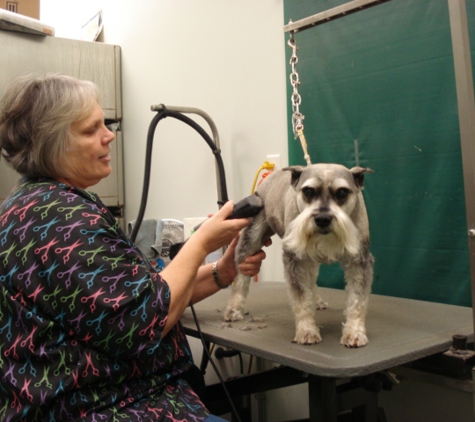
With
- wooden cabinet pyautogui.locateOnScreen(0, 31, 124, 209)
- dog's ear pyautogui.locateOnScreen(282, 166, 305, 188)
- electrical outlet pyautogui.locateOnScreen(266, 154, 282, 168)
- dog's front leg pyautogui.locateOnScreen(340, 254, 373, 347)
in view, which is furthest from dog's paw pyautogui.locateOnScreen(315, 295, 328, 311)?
wooden cabinet pyautogui.locateOnScreen(0, 31, 124, 209)

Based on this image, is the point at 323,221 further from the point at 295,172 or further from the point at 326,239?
the point at 295,172

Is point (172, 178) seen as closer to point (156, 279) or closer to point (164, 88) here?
point (164, 88)

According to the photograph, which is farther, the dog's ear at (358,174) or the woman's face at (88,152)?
the dog's ear at (358,174)

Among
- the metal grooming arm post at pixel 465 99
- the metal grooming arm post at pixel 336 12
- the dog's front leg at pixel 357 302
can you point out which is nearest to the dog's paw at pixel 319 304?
the dog's front leg at pixel 357 302

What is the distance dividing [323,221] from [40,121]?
25.4 inches

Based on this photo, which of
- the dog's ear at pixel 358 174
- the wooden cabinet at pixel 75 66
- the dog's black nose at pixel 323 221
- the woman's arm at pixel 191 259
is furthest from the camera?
the wooden cabinet at pixel 75 66

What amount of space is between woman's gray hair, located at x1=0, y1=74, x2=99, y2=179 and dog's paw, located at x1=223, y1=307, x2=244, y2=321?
65cm

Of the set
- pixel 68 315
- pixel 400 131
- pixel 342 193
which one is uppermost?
pixel 400 131

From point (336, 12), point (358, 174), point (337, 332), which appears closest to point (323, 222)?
point (358, 174)

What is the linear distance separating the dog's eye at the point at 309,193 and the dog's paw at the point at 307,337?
32cm

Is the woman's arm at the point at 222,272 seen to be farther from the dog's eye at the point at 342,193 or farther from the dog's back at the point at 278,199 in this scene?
the dog's eye at the point at 342,193

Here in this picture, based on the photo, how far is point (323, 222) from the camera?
1141 millimetres

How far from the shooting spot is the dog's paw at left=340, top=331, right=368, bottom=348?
1123mm

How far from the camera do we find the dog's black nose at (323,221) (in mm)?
1137
